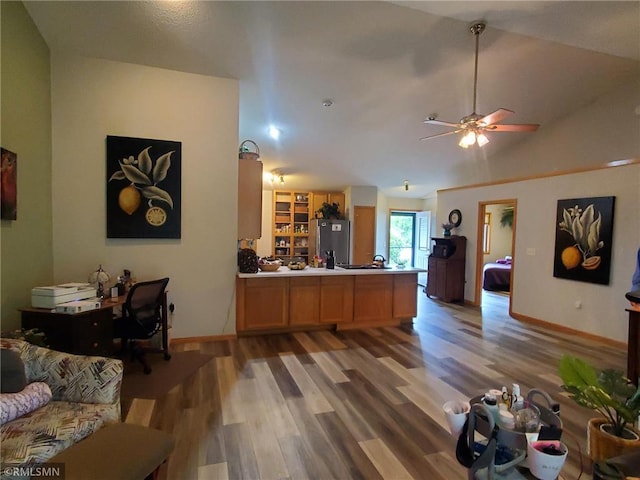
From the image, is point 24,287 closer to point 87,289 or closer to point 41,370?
point 87,289

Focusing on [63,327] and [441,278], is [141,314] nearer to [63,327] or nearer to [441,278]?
[63,327]

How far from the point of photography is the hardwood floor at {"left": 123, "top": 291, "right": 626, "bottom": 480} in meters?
1.99

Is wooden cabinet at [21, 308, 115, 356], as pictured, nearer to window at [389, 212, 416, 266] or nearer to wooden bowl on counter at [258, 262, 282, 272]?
wooden bowl on counter at [258, 262, 282, 272]

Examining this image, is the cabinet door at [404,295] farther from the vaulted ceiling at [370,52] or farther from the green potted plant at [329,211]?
the green potted plant at [329,211]

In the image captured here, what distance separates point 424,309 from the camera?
601 cm

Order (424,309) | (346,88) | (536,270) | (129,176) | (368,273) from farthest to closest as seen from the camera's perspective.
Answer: (424,309) < (536,270) < (368,273) < (346,88) < (129,176)

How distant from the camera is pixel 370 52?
11.4 ft

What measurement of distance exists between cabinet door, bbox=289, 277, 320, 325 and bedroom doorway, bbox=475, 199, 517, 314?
3619 mm

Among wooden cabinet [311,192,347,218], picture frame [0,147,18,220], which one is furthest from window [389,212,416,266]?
picture frame [0,147,18,220]

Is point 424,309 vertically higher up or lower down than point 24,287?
lower down

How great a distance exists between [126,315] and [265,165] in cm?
464

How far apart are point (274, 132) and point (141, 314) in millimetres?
3591

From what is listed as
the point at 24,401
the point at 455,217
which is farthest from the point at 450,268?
the point at 24,401

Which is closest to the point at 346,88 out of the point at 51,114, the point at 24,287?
the point at 51,114
